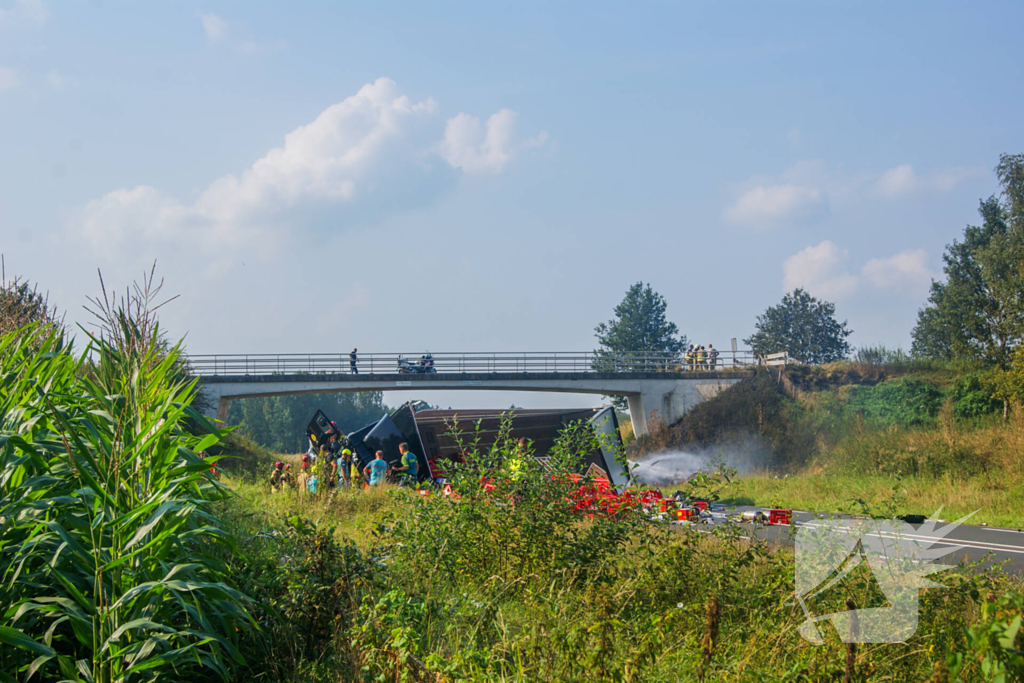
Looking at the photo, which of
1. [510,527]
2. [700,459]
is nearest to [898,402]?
[700,459]

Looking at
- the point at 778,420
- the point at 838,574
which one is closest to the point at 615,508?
the point at 838,574

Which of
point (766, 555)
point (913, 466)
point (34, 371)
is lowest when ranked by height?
point (913, 466)

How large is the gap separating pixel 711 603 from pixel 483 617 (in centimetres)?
159

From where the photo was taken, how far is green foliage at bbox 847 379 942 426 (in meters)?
31.8

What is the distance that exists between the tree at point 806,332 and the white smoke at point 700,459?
48007 millimetres

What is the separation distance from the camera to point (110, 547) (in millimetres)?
3768

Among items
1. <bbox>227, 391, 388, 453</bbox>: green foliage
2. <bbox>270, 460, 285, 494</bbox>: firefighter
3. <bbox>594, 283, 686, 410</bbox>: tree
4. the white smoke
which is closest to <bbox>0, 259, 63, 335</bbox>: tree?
<bbox>270, 460, 285, 494</bbox>: firefighter

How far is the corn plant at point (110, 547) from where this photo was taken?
3436 mm

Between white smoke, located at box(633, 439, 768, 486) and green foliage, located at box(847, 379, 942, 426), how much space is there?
16.8 feet

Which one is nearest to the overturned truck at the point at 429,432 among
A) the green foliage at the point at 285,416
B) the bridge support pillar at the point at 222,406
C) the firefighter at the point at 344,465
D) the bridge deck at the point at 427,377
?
the firefighter at the point at 344,465

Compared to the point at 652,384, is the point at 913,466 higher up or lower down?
lower down

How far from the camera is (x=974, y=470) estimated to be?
19.7m

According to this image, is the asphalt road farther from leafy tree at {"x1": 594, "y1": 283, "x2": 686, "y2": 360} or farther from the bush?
leafy tree at {"x1": 594, "y1": 283, "x2": 686, "y2": 360}

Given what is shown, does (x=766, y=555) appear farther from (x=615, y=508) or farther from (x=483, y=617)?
(x=483, y=617)
